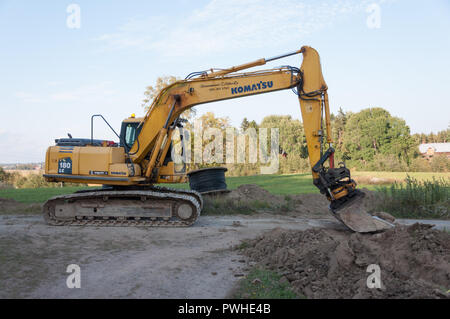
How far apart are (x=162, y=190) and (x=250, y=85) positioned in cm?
401

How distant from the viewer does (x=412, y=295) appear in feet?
13.3

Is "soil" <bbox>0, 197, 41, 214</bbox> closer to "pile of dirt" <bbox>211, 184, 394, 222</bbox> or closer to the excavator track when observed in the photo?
the excavator track

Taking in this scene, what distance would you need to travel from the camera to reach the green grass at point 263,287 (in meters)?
4.53

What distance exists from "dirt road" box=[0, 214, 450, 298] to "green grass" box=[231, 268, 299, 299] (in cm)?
22

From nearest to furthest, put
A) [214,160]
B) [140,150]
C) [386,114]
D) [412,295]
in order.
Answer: [412,295]
[140,150]
[214,160]
[386,114]

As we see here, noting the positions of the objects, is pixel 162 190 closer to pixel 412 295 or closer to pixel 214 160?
pixel 412 295

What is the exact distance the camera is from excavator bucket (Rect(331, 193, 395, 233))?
7842 millimetres

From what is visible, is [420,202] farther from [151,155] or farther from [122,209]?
[122,209]

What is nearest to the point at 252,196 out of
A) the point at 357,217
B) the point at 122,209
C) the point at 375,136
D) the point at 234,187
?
the point at 234,187

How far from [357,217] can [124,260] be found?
5142 mm

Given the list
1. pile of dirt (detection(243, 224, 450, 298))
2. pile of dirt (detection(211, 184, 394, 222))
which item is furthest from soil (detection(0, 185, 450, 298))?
pile of dirt (detection(211, 184, 394, 222))

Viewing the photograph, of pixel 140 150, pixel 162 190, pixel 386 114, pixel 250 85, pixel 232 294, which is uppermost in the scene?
pixel 386 114

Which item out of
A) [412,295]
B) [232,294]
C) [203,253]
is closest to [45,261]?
[203,253]
